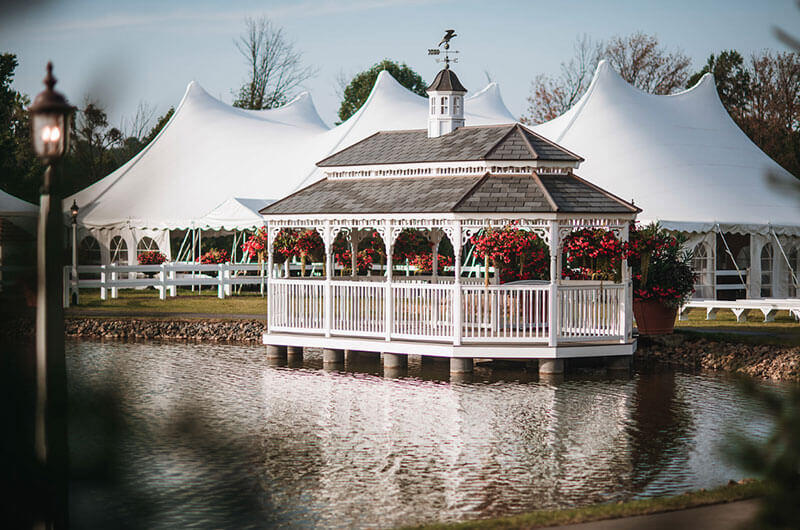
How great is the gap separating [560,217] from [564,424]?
5268mm

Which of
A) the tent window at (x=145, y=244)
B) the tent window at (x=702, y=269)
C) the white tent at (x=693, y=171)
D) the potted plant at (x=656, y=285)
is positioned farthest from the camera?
the tent window at (x=145, y=244)

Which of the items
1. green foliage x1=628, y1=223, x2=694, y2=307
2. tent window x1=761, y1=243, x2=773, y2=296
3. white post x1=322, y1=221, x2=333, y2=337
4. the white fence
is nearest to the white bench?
green foliage x1=628, y1=223, x2=694, y2=307

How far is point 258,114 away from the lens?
41.2 meters

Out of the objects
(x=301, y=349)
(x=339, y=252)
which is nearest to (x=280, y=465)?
(x=301, y=349)

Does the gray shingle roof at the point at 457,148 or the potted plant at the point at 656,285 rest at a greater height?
the gray shingle roof at the point at 457,148

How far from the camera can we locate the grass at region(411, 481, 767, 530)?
7016 millimetres

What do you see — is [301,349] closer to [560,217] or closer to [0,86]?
[560,217]

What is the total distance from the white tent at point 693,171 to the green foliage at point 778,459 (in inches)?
982

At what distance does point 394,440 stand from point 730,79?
47633 millimetres

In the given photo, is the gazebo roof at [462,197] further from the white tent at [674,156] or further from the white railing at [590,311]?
the white tent at [674,156]

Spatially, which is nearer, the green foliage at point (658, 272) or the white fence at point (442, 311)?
the white fence at point (442, 311)

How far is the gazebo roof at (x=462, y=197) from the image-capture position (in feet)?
56.4

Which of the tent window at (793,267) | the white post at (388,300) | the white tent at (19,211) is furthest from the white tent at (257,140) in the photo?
the white tent at (19,211)

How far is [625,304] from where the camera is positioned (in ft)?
58.3
